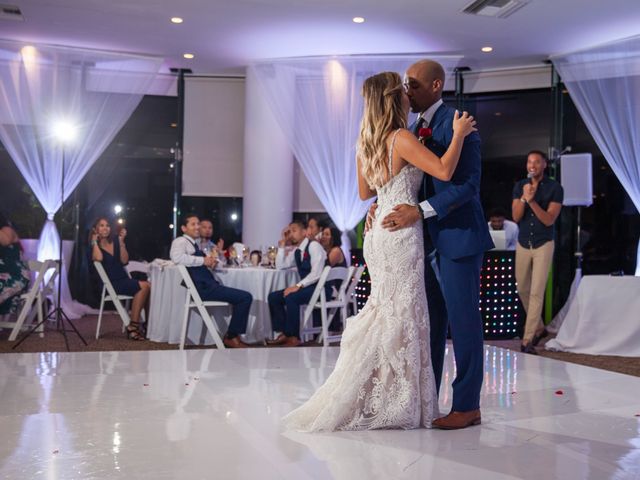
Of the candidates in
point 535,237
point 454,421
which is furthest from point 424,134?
point 535,237

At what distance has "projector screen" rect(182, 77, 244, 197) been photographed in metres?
10.3

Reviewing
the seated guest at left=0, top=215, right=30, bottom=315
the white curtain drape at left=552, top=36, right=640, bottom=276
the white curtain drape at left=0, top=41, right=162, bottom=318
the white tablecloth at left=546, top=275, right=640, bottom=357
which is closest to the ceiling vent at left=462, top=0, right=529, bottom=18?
the white curtain drape at left=552, top=36, right=640, bottom=276

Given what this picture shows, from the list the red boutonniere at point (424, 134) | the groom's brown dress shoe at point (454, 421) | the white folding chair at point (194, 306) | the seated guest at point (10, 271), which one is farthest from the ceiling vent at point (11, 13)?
the groom's brown dress shoe at point (454, 421)

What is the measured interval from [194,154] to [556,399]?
7.35m

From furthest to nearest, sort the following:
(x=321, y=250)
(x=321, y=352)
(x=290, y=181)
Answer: (x=290, y=181) → (x=321, y=250) → (x=321, y=352)

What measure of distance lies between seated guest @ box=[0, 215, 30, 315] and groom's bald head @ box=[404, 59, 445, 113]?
5229mm

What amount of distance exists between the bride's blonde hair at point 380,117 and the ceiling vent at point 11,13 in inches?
235

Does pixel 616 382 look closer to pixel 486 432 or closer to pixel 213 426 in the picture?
pixel 486 432

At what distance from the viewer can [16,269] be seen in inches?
286

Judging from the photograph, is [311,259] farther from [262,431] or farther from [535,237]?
[262,431]

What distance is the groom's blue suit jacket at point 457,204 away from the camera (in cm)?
299

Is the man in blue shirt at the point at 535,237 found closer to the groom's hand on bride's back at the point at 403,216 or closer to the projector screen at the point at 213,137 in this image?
the groom's hand on bride's back at the point at 403,216

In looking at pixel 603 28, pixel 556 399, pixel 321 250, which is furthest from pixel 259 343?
pixel 603 28

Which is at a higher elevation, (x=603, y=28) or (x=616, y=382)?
(x=603, y=28)
